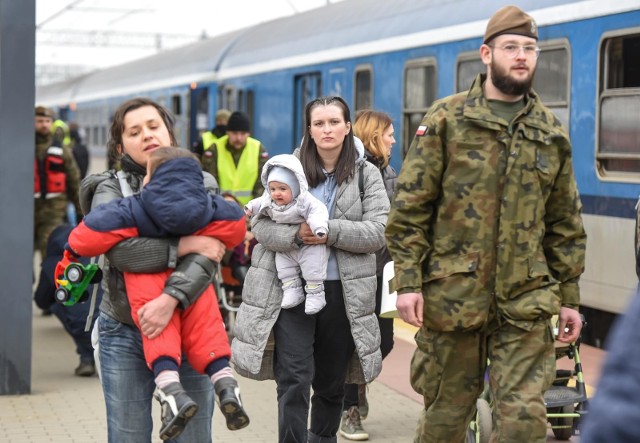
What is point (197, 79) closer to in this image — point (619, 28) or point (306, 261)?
point (619, 28)

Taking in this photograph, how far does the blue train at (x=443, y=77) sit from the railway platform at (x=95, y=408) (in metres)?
1.20

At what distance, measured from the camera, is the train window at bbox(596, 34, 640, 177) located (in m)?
9.30

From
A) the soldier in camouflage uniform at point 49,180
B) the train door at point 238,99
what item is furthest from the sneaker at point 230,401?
the train door at point 238,99

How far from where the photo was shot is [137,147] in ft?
14.1

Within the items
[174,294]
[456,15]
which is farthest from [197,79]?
[174,294]

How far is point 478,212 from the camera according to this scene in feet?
14.6

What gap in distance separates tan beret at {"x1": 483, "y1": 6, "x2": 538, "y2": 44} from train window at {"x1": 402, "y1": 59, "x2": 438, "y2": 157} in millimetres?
7955

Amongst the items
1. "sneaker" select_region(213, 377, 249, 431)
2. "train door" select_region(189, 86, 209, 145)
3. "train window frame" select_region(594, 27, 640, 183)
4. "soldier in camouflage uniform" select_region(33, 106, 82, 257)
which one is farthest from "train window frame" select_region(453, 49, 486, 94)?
"train door" select_region(189, 86, 209, 145)

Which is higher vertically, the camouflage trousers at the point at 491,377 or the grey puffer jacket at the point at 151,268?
the grey puffer jacket at the point at 151,268

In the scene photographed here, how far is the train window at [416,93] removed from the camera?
12.6 meters

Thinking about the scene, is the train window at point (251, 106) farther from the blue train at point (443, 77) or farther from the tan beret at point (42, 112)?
the tan beret at point (42, 112)

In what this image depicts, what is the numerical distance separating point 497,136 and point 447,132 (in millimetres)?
180

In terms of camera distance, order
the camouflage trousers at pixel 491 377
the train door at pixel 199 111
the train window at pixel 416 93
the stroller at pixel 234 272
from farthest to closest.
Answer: the train door at pixel 199 111 → the train window at pixel 416 93 → the stroller at pixel 234 272 → the camouflage trousers at pixel 491 377

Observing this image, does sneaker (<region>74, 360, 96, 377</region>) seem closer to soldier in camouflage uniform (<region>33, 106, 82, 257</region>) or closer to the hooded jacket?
soldier in camouflage uniform (<region>33, 106, 82, 257</region>)
